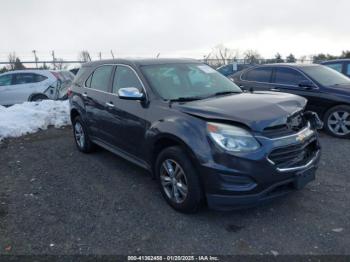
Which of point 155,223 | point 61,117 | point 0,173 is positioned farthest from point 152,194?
point 61,117

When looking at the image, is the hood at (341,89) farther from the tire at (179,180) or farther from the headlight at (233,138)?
the tire at (179,180)

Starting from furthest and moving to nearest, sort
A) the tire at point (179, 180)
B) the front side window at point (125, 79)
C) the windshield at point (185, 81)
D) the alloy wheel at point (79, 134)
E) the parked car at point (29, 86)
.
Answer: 1. the parked car at point (29, 86)
2. the alloy wheel at point (79, 134)
3. the front side window at point (125, 79)
4. the windshield at point (185, 81)
5. the tire at point (179, 180)

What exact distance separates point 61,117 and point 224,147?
6.83 metres

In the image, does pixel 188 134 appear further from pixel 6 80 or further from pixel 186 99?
pixel 6 80

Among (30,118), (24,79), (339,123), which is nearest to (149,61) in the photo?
(339,123)

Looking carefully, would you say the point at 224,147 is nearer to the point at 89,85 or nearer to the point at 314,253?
the point at 314,253

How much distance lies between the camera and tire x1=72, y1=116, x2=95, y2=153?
6039mm

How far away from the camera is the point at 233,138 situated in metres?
3.28

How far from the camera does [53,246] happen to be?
130 inches

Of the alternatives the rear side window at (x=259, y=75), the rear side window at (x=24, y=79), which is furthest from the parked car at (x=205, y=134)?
the rear side window at (x=24, y=79)

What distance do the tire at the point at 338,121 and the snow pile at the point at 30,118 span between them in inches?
256

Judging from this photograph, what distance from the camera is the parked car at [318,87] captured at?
689 centimetres

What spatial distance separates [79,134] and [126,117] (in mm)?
2233

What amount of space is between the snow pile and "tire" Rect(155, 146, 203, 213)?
5.16m
